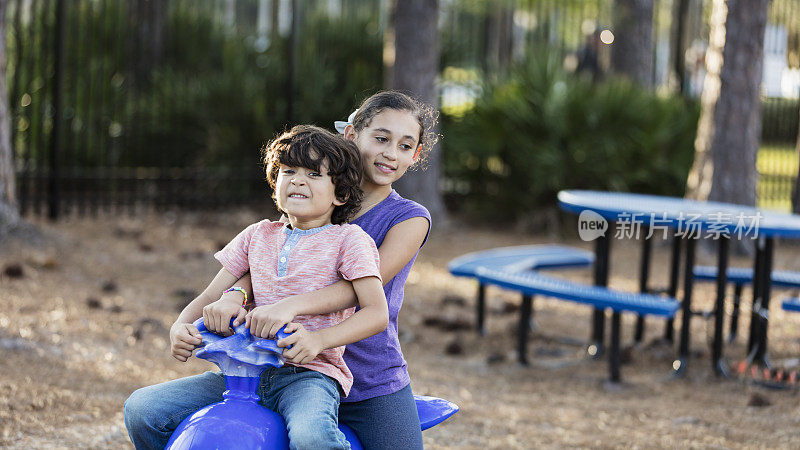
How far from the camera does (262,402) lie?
2326mm

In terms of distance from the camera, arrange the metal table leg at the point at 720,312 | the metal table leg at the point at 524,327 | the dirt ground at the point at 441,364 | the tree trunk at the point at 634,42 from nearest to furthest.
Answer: the dirt ground at the point at 441,364 < the metal table leg at the point at 720,312 < the metal table leg at the point at 524,327 < the tree trunk at the point at 634,42

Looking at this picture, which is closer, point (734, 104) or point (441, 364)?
point (441, 364)

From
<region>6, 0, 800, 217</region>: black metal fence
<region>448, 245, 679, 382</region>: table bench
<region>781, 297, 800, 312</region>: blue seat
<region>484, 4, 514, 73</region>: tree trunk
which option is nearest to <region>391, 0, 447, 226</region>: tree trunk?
<region>6, 0, 800, 217</region>: black metal fence

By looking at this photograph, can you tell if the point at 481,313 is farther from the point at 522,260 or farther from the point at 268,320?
the point at 268,320

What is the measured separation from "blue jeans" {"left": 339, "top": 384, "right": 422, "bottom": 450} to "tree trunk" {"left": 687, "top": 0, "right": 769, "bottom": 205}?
20.7 feet

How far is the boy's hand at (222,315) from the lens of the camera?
7.36ft

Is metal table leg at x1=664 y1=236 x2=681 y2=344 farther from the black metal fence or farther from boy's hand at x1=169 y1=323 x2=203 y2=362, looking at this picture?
the black metal fence

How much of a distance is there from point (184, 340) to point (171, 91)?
25.9 feet

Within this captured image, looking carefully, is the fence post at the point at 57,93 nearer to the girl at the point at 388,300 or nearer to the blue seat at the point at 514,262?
the blue seat at the point at 514,262

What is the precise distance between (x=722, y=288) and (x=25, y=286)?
→ 4.11 metres

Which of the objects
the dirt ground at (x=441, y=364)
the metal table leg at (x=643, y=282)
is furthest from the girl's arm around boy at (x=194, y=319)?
the metal table leg at (x=643, y=282)

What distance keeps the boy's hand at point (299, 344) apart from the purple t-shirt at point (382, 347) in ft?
0.93

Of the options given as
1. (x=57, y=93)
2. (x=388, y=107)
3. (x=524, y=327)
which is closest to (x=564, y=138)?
(x=524, y=327)

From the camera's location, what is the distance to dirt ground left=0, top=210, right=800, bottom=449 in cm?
391
